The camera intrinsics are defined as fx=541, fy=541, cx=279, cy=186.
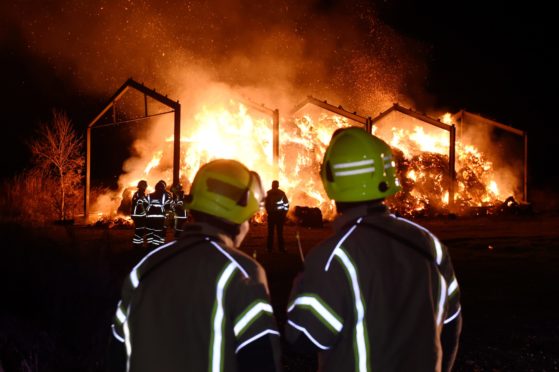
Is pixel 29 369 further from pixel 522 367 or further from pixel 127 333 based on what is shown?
pixel 522 367

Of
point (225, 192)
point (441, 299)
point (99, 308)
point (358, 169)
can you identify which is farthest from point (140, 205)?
point (441, 299)

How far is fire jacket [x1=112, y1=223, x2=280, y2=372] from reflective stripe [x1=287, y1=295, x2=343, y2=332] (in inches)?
6.4

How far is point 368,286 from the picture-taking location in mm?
2162

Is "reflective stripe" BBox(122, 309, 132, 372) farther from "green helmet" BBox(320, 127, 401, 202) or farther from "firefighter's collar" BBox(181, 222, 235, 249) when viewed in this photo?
"green helmet" BBox(320, 127, 401, 202)

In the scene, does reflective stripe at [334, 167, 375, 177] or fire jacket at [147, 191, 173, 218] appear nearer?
reflective stripe at [334, 167, 375, 177]

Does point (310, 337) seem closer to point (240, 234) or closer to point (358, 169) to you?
point (240, 234)

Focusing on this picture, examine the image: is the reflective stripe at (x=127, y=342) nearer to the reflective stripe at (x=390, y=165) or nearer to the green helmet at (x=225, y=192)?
the green helmet at (x=225, y=192)

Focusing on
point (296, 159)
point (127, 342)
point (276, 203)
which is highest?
point (296, 159)

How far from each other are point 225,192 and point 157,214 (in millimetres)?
9656

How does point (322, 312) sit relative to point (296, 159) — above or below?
below

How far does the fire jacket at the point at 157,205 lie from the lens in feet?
38.2

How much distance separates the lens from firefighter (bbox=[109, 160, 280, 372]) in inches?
82.3

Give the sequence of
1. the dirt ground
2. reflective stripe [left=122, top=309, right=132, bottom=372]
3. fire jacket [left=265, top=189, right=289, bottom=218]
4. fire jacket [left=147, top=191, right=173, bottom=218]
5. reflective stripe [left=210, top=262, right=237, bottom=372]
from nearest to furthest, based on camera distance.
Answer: reflective stripe [left=210, top=262, right=237, bottom=372] < reflective stripe [left=122, top=309, right=132, bottom=372] < the dirt ground < fire jacket [left=147, top=191, right=173, bottom=218] < fire jacket [left=265, top=189, right=289, bottom=218]

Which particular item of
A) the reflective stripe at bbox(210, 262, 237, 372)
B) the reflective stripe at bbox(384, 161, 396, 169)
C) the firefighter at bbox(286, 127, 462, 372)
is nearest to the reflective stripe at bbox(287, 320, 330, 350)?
the firefighter at bbox(286, 127, 462, 372)
